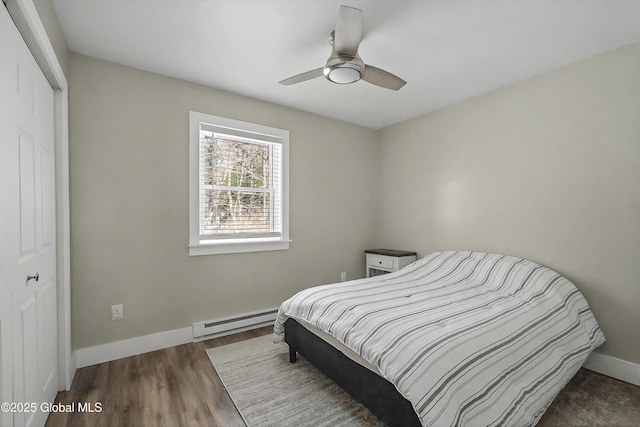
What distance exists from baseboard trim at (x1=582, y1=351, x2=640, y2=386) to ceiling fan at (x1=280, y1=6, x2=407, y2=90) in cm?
262

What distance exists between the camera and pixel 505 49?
2295mm

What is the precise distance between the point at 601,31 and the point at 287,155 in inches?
108

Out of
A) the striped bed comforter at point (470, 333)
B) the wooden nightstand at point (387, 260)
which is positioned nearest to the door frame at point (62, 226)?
the striped bed comforter at point (470, 333)

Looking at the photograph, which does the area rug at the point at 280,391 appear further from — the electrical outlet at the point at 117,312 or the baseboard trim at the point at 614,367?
the baseboard trim at the point at 614,367

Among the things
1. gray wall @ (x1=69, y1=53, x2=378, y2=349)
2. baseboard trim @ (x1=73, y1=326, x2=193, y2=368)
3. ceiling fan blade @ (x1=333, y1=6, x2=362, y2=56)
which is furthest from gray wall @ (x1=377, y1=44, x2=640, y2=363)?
baseboard trim @ (x1=73, y1=326, x2=193, y2=368)

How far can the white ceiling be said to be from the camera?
1844mm

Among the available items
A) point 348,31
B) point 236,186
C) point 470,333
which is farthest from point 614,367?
point 236,186

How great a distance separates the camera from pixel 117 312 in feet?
8.16

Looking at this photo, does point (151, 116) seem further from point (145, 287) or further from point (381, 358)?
point (381, 358)

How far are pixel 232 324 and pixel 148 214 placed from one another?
1328 mm

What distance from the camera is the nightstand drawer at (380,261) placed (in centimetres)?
369

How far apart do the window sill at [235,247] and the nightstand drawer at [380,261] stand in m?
1.19

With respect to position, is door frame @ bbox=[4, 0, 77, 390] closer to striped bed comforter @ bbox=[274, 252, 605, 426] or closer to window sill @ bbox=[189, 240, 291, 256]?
window sill @ bbox=[189, 240, 291, 256]

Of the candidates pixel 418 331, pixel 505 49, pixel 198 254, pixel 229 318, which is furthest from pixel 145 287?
pixel 505 49
